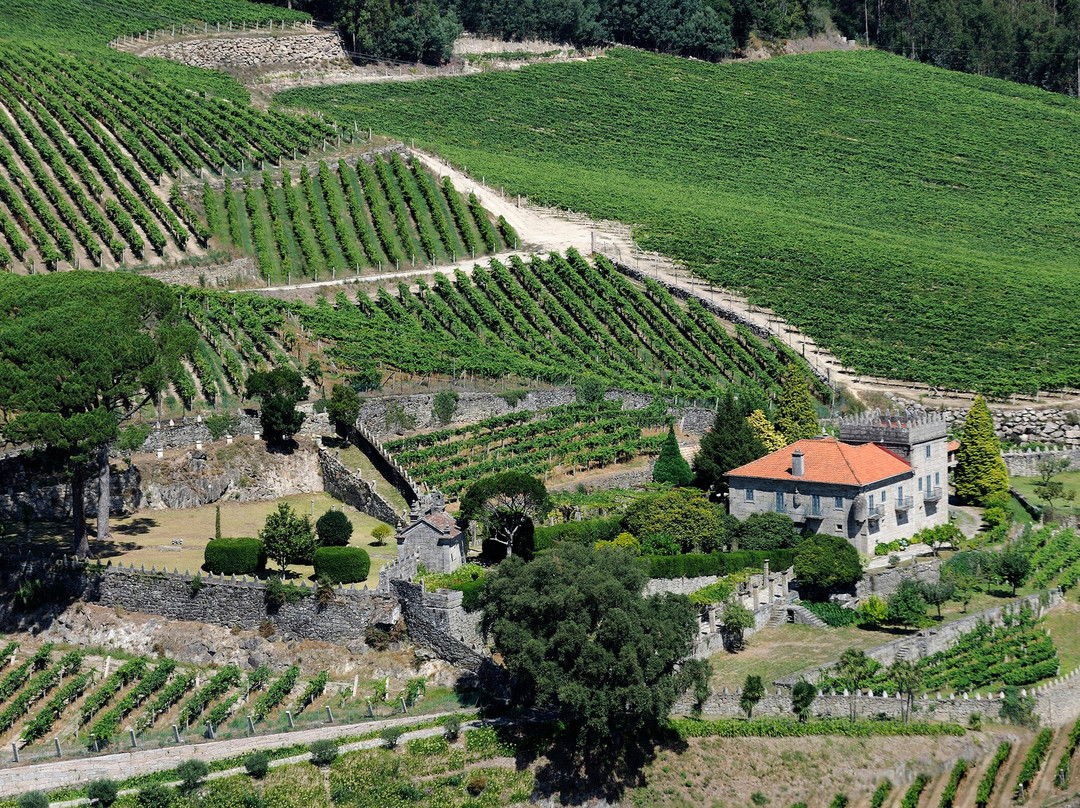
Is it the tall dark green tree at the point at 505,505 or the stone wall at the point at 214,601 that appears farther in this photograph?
the tall dark green tree at the point at 505,505

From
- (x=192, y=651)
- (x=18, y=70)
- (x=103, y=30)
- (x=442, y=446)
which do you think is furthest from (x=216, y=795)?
(x=103, y=30)

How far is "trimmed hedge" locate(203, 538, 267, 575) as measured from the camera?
59875 mm

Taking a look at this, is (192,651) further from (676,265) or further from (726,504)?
(676,265)

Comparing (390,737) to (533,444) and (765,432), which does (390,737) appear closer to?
(533,444)

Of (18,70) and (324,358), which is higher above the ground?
(18,70)

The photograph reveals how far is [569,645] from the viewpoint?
51875 millimetres

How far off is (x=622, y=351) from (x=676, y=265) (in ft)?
68.1

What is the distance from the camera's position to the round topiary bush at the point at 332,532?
6291 centimetres

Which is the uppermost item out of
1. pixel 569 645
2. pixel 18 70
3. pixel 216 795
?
pixel 18 70

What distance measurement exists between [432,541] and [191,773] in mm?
13861

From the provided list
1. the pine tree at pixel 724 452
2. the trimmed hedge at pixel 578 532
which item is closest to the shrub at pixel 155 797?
the trimmed hedge at pixel 578 532

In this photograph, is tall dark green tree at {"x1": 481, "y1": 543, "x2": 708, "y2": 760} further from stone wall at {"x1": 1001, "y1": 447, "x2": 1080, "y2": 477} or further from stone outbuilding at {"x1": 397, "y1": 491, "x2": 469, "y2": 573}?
stone wall at {"x1": 1001, "y1": 447, "x2": 1080, "y2": 477}

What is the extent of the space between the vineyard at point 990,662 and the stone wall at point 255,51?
11258 centimetres

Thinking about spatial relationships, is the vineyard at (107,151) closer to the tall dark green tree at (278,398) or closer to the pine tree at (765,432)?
the tall dark green tree at (278,398)
